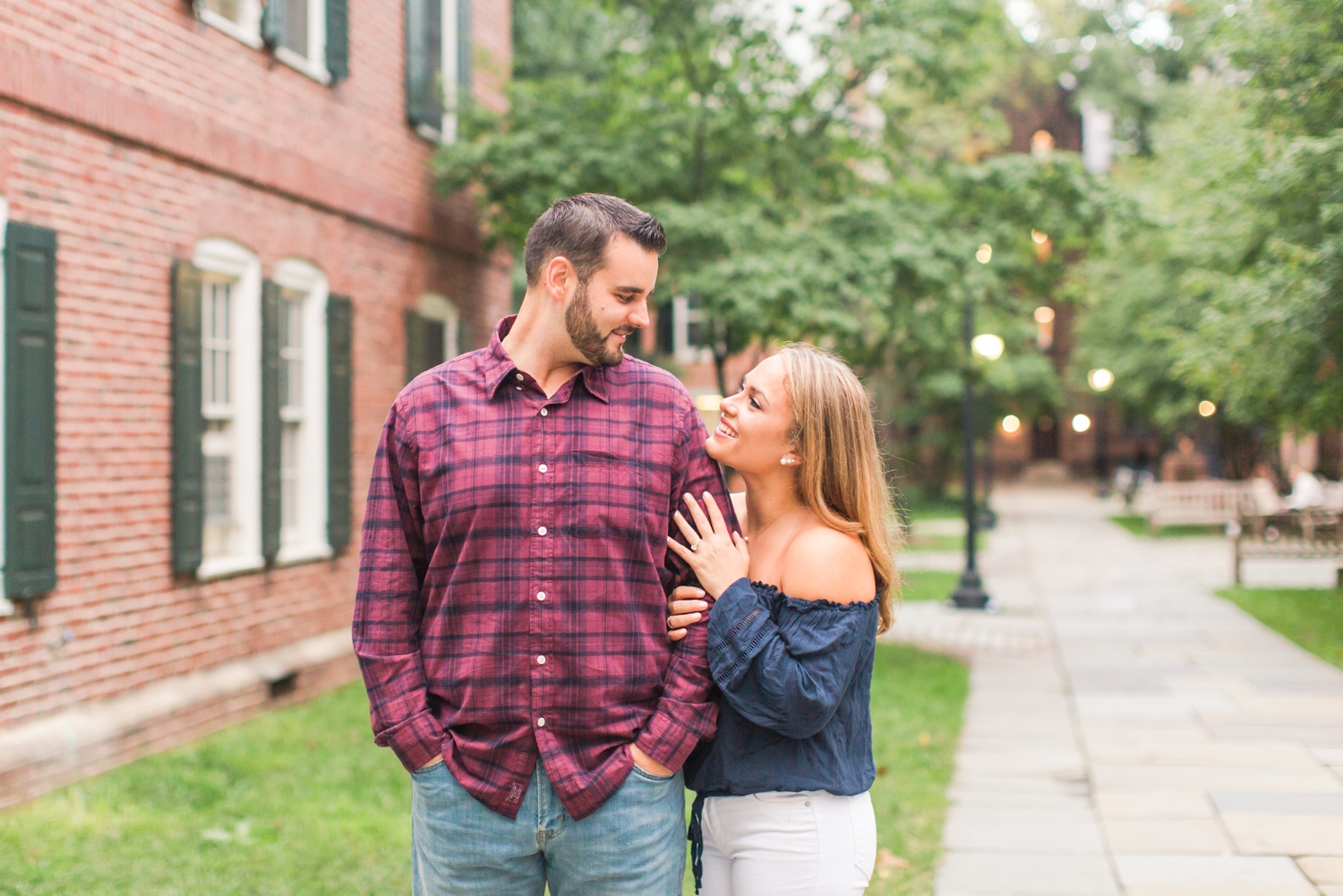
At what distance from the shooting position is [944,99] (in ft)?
35.5

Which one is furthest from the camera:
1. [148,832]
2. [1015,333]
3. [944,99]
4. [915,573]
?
[1015,333]

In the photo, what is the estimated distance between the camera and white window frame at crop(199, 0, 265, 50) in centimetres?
765

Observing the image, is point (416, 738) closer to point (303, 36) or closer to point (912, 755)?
point (912, 755)

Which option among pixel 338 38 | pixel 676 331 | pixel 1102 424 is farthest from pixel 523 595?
pixel 1102 424

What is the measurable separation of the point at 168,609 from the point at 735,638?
19.4ft

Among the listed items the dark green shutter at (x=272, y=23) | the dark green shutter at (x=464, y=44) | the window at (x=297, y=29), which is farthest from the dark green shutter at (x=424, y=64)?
the dark green shutter at (x=272, y=23)

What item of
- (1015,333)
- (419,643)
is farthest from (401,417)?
(1015,333)

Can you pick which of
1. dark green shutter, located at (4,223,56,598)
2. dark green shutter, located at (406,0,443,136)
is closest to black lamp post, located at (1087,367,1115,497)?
dark green shutter, located at (406,0,443,136)

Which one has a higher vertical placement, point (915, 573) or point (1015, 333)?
point (1015, 333)

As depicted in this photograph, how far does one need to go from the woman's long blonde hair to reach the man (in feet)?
1.01

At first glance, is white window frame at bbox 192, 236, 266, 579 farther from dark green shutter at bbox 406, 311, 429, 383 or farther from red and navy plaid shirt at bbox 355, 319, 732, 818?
red and navy plaid shirt at bbox 355, 319, 732, 818

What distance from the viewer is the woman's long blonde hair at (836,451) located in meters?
2.57

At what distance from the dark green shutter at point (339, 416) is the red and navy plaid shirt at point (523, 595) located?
7013 millimetres

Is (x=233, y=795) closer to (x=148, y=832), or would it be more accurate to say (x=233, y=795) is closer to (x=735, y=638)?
(x=148, y=832)
